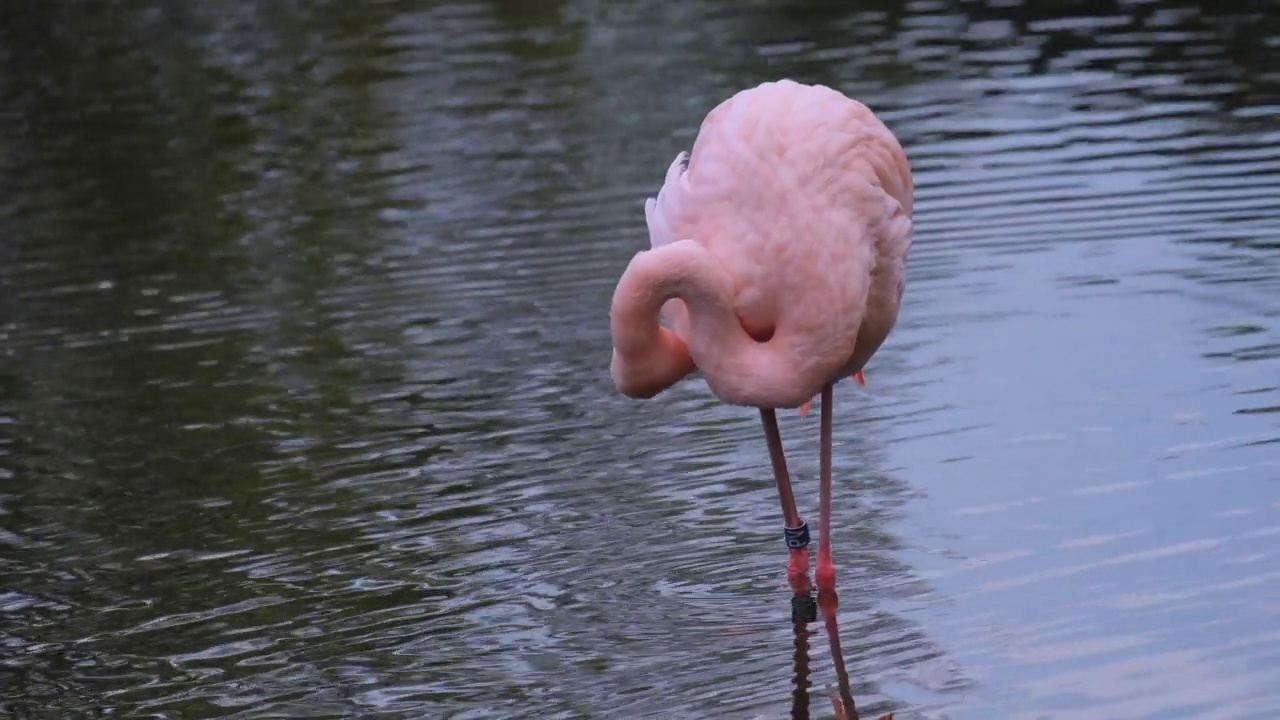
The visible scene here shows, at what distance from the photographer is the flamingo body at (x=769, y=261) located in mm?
6805

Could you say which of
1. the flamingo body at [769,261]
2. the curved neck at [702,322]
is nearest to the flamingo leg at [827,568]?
the flamingo body at [769,261]

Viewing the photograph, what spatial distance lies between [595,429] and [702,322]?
2861mm

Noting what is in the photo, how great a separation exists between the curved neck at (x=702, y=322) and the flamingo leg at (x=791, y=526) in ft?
1.49

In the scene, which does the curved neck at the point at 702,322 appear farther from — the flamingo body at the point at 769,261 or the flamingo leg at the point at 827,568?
the flamingo leg at the point at 827,568

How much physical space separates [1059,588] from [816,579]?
883 millimetres

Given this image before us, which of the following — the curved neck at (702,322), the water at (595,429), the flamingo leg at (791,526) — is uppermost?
the curved neck at (702,322)

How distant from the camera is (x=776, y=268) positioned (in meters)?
6.86

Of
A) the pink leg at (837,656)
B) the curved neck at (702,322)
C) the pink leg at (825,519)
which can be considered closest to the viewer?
the pink leg at (837,656)

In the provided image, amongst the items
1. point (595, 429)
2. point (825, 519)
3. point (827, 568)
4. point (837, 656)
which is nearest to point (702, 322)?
point (825, 519)

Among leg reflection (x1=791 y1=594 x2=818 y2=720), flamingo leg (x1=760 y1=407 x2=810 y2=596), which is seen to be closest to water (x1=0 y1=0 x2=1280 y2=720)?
leg reflection (x1=791 y1=594 x2=818 y2=720)

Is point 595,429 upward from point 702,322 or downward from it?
downward

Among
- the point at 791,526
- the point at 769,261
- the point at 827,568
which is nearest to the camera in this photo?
the point at 769,261

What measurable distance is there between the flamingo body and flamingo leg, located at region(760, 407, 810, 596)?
1.31 ft

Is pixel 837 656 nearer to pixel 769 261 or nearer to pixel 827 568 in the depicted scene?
pixel 827 568
